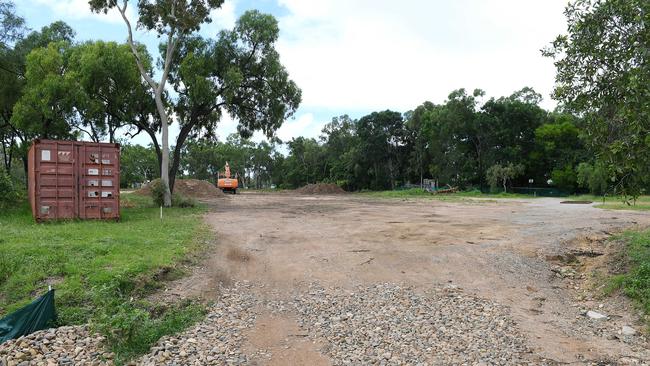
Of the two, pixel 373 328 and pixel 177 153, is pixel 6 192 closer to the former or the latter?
pixel 177 153

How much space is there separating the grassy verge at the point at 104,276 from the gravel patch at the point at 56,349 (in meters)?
0.17

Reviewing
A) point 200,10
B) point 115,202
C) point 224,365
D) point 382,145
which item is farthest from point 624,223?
point 382,145

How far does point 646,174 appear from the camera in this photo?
646 centimetres

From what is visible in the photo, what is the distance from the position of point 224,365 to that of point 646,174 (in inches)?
256

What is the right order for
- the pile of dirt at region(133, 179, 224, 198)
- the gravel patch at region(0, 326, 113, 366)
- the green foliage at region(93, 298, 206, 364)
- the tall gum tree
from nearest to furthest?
the gravel patch at region(0, 326, 113, 366), the green foliage at region(93, 298, 206, 364), the tall gum tree, the pile of dirt at region(133, 179, 224, 198)

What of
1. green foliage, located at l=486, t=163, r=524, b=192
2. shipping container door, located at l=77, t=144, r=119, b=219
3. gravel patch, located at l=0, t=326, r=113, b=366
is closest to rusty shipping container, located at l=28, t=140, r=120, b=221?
shipping container door, located at l=77, t=144, r=119, b=219

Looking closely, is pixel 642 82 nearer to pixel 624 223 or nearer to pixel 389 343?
pixel 389 343

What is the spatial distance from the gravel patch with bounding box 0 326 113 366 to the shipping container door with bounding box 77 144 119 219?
30.3 feet

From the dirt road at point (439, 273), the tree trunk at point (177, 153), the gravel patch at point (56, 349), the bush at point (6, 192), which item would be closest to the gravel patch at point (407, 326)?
the dirt road at point (439, 273)

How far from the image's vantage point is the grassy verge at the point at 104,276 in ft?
16.8

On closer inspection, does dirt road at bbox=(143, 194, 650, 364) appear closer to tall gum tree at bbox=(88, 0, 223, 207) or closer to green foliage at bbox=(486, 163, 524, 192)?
tall gum tree at bbox=(88, 0, 223, 207)

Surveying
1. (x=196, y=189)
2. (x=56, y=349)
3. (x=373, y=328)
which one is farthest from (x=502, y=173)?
(x=56, y=349)

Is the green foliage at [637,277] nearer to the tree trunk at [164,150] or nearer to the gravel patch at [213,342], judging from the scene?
the gravel patch at [213,342]

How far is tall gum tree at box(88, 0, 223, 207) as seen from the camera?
1980 centimetres
